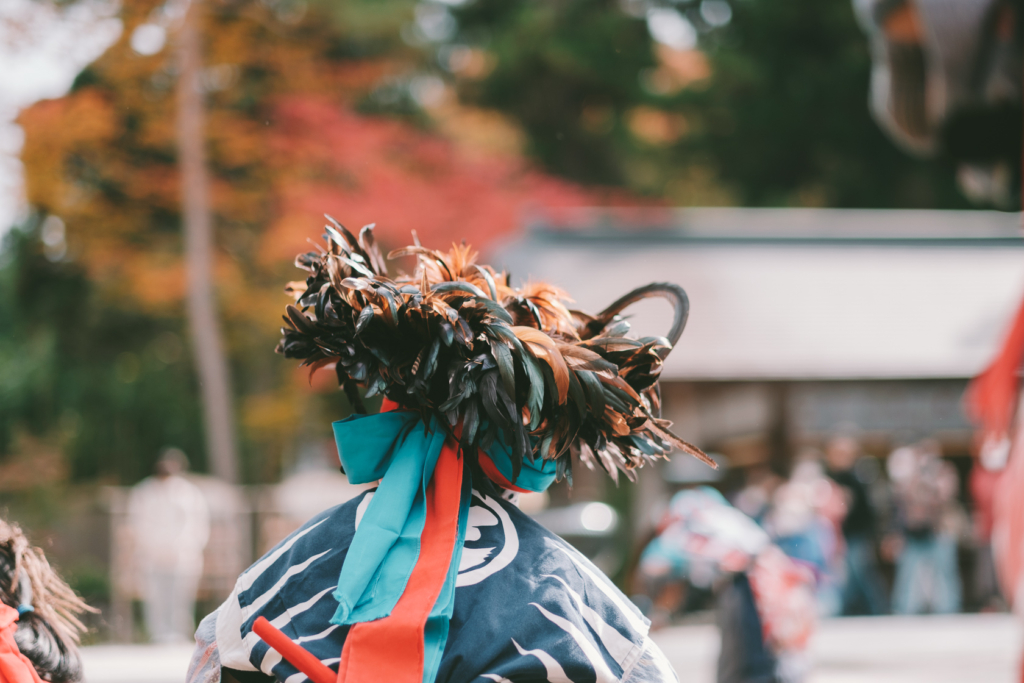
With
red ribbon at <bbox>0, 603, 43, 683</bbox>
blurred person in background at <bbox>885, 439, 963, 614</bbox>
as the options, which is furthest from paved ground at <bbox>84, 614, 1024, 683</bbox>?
red ribbon at <bbox>0, 603, 43, 683</bbox>

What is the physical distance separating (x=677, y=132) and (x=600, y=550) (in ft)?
29.7

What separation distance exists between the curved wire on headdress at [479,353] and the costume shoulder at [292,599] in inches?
9.0

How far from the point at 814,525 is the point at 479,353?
24.0ft

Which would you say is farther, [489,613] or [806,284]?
[806,284]

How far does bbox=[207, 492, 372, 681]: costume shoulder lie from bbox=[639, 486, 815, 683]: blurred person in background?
9.52 ft

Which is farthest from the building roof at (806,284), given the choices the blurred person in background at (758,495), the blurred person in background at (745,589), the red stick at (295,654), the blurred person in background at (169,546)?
the red stick at (295,654)

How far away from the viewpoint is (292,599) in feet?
4.98

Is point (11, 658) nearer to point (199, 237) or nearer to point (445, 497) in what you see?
point (445, 497)

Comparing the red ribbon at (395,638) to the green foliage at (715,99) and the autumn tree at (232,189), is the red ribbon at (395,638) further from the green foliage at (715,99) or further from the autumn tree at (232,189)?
the green foliage at (715,99)

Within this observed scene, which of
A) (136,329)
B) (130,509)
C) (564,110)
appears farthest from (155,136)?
(564,110)

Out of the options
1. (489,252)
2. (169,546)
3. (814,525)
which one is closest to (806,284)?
(489,252)

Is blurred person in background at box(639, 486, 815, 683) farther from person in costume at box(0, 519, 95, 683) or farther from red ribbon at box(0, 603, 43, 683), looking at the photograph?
red ribbon at box(0, 603, 43, 683)

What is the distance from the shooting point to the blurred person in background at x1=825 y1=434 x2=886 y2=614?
9.95 m

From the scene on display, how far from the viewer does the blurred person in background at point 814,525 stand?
6625 mm
